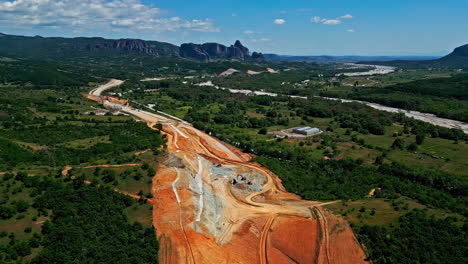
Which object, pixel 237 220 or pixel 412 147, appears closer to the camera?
pixel 237 220

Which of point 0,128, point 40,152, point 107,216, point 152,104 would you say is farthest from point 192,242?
point 152,104

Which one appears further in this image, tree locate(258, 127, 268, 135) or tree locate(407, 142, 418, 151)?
tree locate(258, 127, 268, 135)

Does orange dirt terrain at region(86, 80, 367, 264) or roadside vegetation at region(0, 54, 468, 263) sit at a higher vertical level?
roadside vegetation at region(0, 54, 468, 263)

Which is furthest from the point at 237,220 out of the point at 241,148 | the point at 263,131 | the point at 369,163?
the point at 263,131

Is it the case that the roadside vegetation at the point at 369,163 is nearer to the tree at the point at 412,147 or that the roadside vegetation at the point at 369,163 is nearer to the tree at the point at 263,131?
the tree at the point at 412,147

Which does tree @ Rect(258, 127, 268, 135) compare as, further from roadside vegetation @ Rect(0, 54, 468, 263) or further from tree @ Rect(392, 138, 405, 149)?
tree @ Rect(392, 138, 405, 149)

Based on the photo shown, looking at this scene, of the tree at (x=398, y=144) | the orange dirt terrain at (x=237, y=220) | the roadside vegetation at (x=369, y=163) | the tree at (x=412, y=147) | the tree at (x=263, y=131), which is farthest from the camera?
the tree at (x=263, y=131)

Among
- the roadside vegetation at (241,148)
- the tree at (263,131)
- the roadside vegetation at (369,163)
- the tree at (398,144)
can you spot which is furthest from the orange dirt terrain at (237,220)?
the tree at (398,144)

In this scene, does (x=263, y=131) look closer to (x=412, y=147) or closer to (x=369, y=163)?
(x=369, y=163)

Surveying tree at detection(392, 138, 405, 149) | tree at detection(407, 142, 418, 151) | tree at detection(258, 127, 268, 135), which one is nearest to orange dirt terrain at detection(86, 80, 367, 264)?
tree at detection(258, 127, 268, 135)
